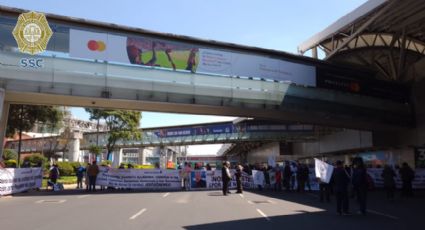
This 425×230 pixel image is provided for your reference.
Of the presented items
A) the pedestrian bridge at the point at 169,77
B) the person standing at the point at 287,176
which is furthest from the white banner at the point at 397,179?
the pedestrian bridge at the point at 169,77

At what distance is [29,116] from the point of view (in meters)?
36.3

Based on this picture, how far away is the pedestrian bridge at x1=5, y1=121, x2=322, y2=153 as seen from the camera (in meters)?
55.8

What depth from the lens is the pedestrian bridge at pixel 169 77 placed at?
86.0 ft

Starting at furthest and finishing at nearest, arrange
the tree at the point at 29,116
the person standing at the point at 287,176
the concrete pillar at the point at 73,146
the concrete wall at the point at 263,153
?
the concrete wall at the point at 263,153 < the concrete pillar at the point at 73,146 < the tree at the point at 29,116 < the person standing at the point at 287,176

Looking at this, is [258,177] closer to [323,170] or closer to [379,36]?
[323,170]

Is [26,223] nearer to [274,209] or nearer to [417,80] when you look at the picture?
[274,209]

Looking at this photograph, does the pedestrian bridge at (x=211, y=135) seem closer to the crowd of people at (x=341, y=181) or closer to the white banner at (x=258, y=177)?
the white banner at (x=258, y=177)

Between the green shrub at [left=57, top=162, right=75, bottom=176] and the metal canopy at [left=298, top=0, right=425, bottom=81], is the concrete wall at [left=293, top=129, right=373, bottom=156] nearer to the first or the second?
the metal canopy at [left=298, top=0, right=425, bottom=81]

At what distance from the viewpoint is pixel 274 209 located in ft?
52.0

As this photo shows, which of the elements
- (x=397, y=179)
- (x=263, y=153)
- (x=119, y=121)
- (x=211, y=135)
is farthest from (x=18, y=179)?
(x=263, y=153)

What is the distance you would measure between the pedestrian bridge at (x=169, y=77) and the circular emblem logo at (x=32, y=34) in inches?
13.3

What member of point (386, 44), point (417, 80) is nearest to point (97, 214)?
point (417, 80)

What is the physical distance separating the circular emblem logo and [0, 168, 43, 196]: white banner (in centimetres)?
712

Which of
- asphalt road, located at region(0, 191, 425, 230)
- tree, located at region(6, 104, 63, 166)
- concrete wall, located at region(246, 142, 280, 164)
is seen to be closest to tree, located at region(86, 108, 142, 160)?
tree, located at region(6, 104, 63, 166)
